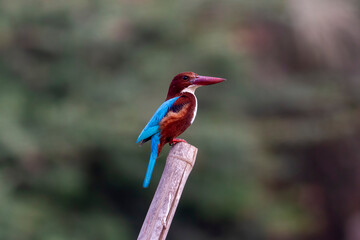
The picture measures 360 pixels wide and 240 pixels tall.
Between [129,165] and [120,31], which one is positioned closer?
[129,165]

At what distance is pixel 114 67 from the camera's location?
32.3 ft

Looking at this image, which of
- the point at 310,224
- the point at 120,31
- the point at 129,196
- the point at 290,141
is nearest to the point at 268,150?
the point at 290,141

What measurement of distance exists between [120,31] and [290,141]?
311cm

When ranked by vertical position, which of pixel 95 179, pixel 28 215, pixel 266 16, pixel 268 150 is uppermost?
pixel 266 16

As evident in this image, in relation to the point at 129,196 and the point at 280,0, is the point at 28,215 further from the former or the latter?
the point at 280,0

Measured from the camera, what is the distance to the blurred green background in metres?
8.55

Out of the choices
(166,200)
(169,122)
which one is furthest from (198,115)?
(166,200)

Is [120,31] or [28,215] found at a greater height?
[120,31]

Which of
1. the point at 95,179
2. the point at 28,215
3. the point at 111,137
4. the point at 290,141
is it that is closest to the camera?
the point at 28,215

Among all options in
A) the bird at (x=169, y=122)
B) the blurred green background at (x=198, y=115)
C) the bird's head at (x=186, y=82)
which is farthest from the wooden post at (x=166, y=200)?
the blurred green background at (x=198, y=115)

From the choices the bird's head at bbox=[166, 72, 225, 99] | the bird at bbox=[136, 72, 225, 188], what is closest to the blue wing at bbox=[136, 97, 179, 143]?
the bird at bbox=[136, 72, 225, 188]

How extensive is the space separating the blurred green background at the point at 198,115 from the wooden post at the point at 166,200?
522 cm

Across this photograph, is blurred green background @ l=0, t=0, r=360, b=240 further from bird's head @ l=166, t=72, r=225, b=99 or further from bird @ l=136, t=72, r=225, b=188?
bird @ l=136, t=72, r=225, b=188

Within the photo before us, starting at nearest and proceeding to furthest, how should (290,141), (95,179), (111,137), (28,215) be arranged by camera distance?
(28,215) → (111,137) → (95,179) → (290,141)
